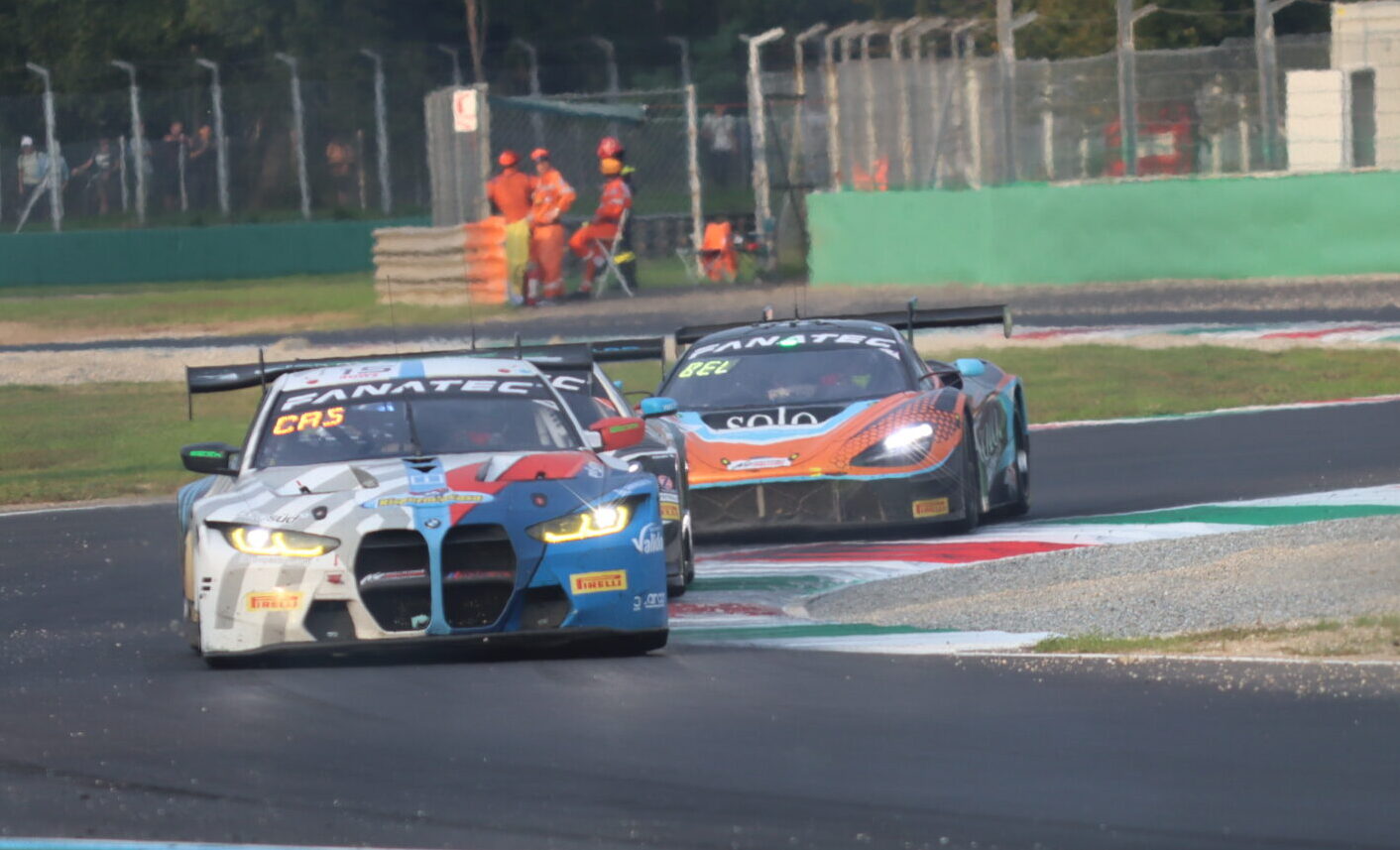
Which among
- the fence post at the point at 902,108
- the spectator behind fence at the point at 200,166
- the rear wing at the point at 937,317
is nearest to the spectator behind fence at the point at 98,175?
the spectator behind fence at the point at 200,166

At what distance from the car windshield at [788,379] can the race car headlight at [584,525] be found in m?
4.87

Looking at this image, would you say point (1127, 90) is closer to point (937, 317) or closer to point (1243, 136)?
point (1243, 136)

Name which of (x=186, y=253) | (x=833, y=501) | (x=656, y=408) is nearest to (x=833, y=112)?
(x=186, y=253)

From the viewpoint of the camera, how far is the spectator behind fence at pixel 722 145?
3769 centimetres

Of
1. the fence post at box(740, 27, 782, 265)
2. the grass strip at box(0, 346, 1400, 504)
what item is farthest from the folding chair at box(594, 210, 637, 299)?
the grass strip at box(0, 346, 1400, 504)

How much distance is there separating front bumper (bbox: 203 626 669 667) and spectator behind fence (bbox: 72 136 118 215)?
35.0m

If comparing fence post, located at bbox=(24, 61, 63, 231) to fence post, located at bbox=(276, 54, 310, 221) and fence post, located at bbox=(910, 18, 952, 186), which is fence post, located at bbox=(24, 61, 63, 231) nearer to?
fence post, located at bbox=(276, 54, 310, 221)

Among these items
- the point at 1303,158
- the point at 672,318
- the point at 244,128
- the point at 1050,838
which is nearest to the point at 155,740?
the point at 1050,838

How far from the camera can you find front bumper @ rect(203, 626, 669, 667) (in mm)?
8852

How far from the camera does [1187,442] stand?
58.2ft

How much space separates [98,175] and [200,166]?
1780 millimetres

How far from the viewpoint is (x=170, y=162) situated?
43.7 metres

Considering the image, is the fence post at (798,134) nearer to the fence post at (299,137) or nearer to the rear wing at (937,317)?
the fence post at (299,137)

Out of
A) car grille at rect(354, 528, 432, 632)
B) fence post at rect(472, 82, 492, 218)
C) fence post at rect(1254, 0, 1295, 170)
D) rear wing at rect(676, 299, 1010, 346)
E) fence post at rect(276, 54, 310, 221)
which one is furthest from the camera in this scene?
fence post at rect(276, 54, 310, 221)
